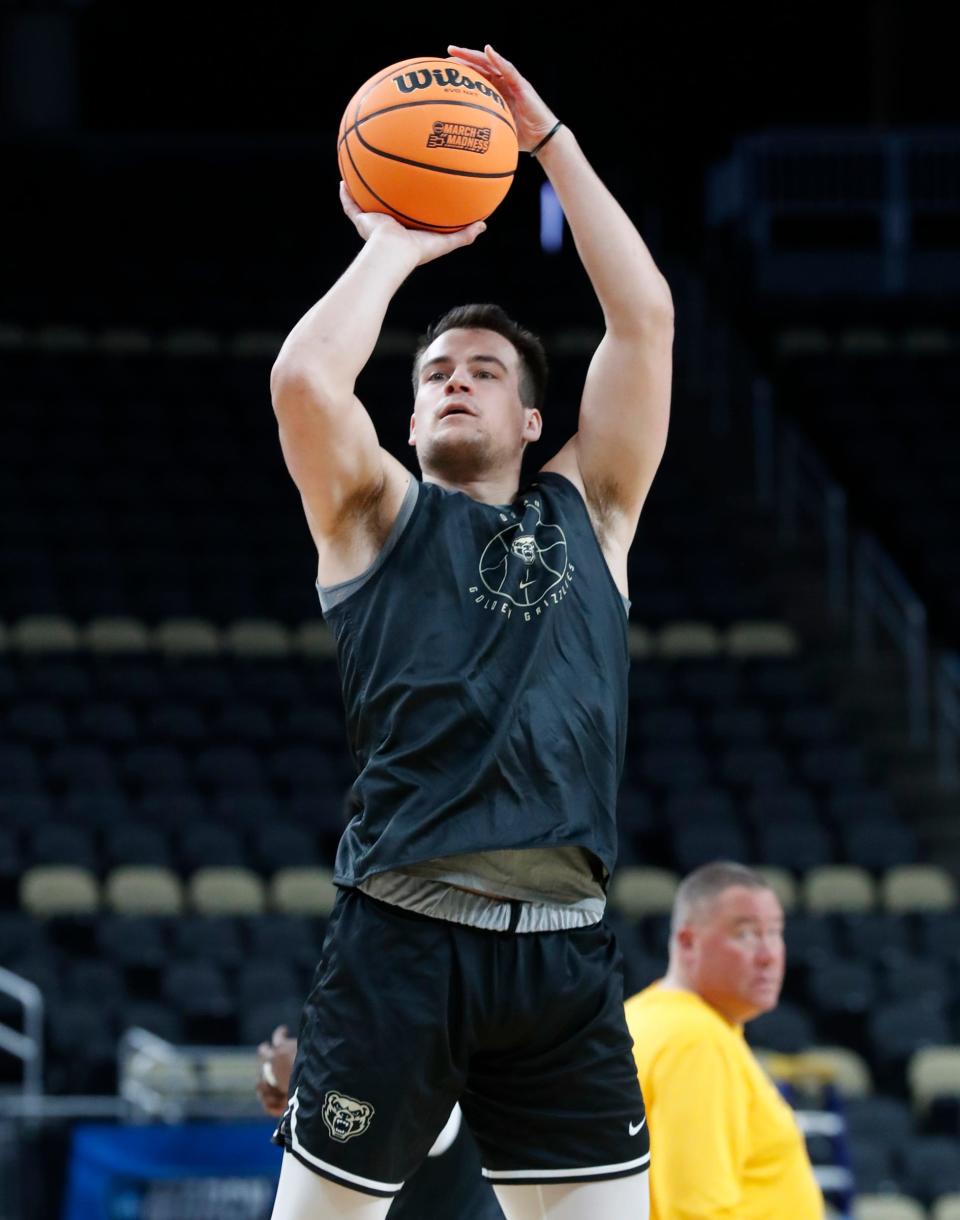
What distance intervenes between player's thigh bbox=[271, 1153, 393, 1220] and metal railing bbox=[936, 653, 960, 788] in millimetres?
10826

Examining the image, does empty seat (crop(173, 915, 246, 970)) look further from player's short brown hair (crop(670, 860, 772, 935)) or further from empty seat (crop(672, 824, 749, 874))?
player's short brown hair (crop(670, 860, 772, 935))

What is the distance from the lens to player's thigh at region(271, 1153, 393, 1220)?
275 centimetres

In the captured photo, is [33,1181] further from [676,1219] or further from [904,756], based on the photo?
[904,756]

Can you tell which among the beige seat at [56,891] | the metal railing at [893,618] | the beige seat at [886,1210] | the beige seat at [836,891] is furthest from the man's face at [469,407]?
the metal railing at [893,618]

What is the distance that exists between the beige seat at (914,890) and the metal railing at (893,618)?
2.39 m

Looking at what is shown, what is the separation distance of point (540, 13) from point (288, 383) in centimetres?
1675

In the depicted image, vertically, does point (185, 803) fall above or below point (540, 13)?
below

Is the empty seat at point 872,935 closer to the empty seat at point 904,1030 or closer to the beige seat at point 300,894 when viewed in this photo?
the empty seat at point 904,1030

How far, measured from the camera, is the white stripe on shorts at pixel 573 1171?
281 cm

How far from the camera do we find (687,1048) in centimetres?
392

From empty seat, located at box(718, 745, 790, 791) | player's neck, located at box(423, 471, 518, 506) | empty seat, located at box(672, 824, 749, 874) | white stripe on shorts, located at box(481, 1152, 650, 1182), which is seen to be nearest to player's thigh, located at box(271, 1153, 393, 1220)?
white stripe on shorts, located at box(481, 1152, 650, 1182)

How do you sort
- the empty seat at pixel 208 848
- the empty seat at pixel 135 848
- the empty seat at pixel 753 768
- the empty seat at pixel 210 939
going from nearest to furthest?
the empty seat at pixel 210 939 < the empty seat at pixel 135 848 < the empty seat at pixel 208 848 < the empty seat at pixel 753 768

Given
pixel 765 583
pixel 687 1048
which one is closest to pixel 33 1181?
pixel 687 1048

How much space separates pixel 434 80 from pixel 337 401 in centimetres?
57
